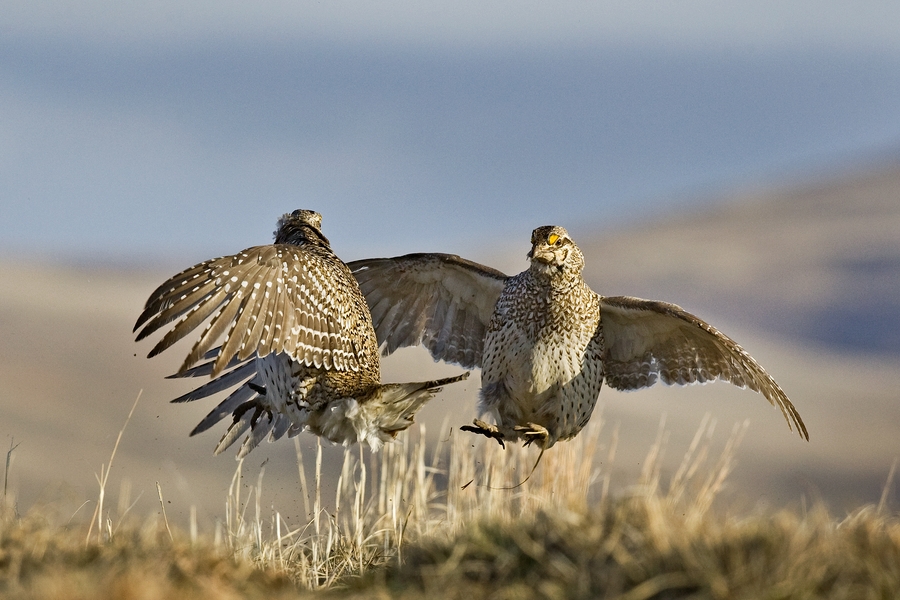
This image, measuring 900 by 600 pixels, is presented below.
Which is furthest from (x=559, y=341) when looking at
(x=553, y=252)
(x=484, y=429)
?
(x=484, y=429)

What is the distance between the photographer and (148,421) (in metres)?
24.2

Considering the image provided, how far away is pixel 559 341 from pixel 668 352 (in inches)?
43.9

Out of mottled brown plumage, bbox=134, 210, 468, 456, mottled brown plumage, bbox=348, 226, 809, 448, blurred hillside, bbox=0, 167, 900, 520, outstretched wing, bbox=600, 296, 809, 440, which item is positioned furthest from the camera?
blurred hillside, bbox=0, 167, 900, 520

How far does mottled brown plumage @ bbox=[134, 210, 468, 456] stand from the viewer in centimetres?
555

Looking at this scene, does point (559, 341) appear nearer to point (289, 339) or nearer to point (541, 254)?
point (541, 254)

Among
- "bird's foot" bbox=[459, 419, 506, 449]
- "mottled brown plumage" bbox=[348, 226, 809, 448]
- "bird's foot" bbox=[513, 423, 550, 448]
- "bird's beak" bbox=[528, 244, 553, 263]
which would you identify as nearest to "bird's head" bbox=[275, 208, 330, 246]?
"mottled brown plumage" bbox=[348, 226, 809, 448]

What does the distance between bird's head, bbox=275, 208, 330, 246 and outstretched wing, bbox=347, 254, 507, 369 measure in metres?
0.62

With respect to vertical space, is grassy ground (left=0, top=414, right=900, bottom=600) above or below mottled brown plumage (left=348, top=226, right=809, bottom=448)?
below

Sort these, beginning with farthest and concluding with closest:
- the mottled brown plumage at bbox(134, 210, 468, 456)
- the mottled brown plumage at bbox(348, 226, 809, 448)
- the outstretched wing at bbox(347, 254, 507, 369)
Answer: the outstretched wing at bbox(347, 254, 507, 369), the mottled brown plumage at bbox(348, 226, 809, 448), the mottled brown plumage at bbox(134, 210, 468, 456)

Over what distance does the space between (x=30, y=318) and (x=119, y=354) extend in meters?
4.03

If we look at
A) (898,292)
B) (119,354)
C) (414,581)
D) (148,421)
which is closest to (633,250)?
(898,292)

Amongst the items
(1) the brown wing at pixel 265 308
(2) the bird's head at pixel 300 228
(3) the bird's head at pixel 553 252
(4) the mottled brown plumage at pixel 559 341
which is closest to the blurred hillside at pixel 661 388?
(4) the mottled brown plumage at pixel 559 341

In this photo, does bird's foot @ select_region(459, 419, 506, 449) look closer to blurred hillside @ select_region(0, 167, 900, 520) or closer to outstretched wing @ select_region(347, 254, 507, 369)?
blurred hillside @ select_region(0, 167, 900, 520)

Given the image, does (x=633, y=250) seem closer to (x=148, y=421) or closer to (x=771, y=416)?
(x=771, y=416)
